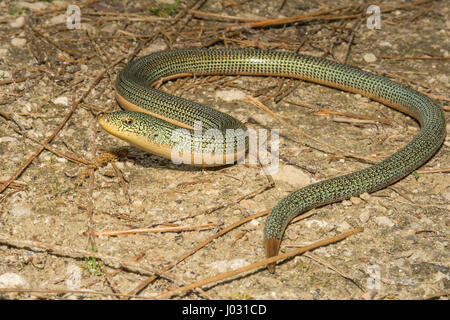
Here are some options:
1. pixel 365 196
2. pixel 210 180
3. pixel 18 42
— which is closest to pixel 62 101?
pixel 18 42

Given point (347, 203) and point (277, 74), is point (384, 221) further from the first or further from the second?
point (277, 74)

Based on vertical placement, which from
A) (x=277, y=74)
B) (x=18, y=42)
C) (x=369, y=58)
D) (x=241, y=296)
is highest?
(x=18, y=42)

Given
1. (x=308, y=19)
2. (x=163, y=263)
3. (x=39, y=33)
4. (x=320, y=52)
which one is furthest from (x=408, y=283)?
(x=39, y=33)

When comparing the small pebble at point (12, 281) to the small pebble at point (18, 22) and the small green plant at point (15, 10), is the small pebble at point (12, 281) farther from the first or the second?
the small green plant at point (15, 10)

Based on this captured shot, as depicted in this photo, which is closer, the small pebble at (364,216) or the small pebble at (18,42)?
the small pebble at (364,216)

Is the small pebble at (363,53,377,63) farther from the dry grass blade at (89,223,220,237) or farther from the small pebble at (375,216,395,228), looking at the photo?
the dry grass blade at (89,223,220,237)

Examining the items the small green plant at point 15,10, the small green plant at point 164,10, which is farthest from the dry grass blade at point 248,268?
the small green plant at point 15,10
